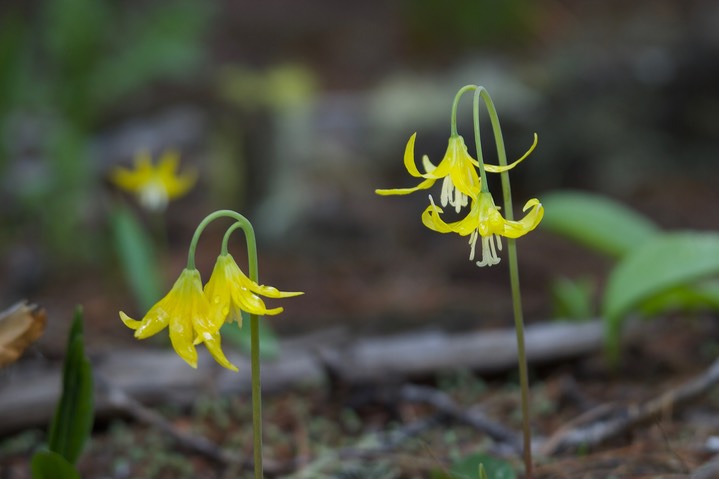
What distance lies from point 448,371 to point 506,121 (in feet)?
11.7

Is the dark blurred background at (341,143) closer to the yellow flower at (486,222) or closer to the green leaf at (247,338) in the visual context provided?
the green leaf at (247,338)

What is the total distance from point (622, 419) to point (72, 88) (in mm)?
3873

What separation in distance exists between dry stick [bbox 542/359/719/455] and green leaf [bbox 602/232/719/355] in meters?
0.27

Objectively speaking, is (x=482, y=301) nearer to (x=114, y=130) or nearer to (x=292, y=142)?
(x=292, y=142)

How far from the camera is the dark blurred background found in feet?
15.0

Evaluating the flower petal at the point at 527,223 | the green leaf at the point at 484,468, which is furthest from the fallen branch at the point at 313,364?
the flower petal at the point at 527,223

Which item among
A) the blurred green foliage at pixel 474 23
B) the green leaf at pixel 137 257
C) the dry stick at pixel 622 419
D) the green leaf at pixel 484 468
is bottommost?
the green leaf at pixel 484 468

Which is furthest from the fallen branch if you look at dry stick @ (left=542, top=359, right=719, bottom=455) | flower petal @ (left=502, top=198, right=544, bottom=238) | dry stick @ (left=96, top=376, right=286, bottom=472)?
flower petal @ (left=502, top=198, right=544, bottom=238)

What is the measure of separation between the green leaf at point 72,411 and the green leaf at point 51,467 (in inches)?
7.8

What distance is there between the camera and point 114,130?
6.92 meters

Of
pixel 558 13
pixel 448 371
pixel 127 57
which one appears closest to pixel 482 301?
pixel 448 371

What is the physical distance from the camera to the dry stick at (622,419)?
1941 millimetres

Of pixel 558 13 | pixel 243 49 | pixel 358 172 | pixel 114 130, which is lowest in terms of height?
pixel 358 172

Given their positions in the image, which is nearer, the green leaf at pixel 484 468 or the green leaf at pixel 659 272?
the green leaf at pixel 484 468
